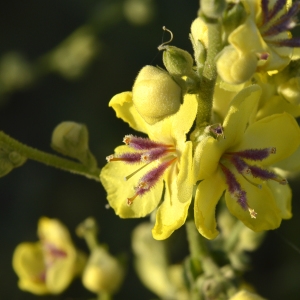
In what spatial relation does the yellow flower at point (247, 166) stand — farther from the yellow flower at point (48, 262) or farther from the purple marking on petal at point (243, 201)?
the yellow flower at point (48, 262)

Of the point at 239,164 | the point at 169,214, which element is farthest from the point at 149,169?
the point at 239,164

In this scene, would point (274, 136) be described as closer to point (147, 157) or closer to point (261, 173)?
point (261, 173)

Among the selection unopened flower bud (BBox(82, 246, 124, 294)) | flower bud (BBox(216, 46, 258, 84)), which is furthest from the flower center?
unopened flower bud (BBox(82, 246, 124, 294))

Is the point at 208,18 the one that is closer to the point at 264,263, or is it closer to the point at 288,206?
the point at 288,206

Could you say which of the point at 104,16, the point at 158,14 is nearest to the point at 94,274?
the point at 104,16

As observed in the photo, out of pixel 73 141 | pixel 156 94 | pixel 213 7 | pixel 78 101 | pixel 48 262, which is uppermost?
pixel 213 7

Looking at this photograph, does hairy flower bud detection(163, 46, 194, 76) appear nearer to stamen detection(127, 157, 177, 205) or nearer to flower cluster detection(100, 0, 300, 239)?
flower cluster detection(100, 0, 300, 239)

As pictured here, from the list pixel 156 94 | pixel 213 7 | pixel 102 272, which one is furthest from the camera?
pixel 102 272

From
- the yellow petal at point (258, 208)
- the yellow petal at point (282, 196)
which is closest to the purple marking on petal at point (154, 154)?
the yellow petal at point (258, 208)
